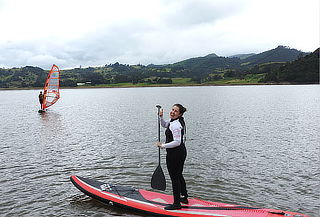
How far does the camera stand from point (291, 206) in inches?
325

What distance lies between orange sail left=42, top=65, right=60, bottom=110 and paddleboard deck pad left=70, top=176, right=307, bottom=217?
33.3 metres

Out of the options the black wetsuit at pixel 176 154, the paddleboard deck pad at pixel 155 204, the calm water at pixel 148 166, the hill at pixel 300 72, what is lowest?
the calm water at pixel 148 166

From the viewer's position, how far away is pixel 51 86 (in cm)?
4022

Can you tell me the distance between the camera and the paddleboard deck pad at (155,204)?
681 centimetres

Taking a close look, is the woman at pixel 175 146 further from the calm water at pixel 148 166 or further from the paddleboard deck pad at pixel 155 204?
the calm water at pixel 148 166

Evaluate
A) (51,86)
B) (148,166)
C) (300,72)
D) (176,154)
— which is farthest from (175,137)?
(300,72)

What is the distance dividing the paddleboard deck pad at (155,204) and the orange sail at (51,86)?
1313 inches

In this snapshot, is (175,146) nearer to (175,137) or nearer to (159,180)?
(175,137)

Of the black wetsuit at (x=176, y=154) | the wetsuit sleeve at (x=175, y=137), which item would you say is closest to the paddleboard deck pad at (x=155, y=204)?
the black wetsuit at (x=176, y=154)

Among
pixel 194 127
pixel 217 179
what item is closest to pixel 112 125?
pixel 194 127

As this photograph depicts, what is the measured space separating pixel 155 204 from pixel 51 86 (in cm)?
3688

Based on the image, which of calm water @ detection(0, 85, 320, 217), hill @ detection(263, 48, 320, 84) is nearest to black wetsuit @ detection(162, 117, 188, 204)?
calm water @ detection(0, 85, 320, 217)

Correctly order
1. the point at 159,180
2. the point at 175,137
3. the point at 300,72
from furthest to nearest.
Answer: the point at 300,72, the point at 159,180, the point at 175,137

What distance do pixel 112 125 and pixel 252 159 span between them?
1503cm
